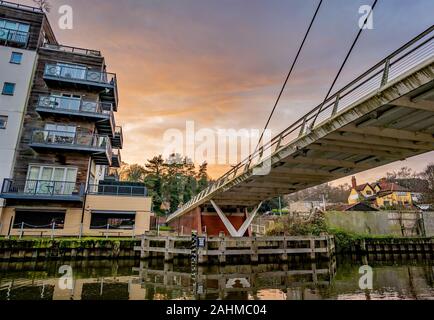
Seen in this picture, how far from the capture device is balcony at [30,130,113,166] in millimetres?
20750

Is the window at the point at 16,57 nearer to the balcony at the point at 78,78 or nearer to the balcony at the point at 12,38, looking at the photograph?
the balcony at the point at 12,38

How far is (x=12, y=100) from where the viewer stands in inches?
856

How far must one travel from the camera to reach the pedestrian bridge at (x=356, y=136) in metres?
7.58

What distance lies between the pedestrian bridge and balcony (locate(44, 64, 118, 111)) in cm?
1402

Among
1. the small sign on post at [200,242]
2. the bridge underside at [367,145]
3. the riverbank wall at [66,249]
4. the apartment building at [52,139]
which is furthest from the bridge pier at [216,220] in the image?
the small sign on post at [200,242]

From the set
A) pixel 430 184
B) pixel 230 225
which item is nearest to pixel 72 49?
pixel 230 225

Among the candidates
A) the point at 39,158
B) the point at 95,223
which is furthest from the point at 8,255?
the point at 39,158

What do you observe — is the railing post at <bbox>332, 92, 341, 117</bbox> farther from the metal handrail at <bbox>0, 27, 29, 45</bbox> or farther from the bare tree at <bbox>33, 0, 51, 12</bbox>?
the bare tree at <bbox>33, 0, 51, 12</bbox>

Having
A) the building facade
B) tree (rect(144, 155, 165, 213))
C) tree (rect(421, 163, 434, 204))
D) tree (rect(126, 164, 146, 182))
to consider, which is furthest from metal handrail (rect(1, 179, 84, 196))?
the building facade

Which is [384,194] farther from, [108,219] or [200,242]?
[200,242]

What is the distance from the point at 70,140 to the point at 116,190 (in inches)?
220

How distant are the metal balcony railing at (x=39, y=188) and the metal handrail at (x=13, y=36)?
41.6 ft
